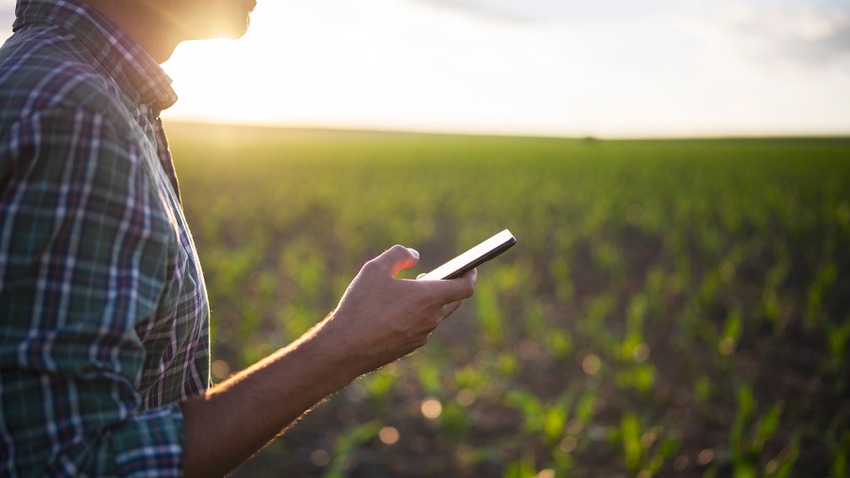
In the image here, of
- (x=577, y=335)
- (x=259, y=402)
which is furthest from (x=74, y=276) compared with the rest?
(x=577, y=335)

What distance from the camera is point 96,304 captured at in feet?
2.81

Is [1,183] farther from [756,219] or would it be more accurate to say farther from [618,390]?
[756,219]

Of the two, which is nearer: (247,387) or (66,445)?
(66,445)

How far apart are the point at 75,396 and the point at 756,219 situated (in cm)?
1104

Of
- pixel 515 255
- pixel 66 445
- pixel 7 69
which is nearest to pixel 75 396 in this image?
pixel 66 445

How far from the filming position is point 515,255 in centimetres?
884

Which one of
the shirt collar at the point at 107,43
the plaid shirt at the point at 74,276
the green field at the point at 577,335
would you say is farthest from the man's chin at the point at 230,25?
the green field at the point at 577,335

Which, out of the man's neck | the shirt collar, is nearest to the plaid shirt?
the shirt collar

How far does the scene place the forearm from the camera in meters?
0.94

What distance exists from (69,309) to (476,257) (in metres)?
0.80

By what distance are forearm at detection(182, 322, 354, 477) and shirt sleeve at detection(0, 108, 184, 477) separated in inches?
2.1

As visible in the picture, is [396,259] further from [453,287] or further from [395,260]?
[453,287]

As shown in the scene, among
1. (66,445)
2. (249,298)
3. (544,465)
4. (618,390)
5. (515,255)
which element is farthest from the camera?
(515,255)

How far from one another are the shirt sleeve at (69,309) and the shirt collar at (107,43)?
282mm
